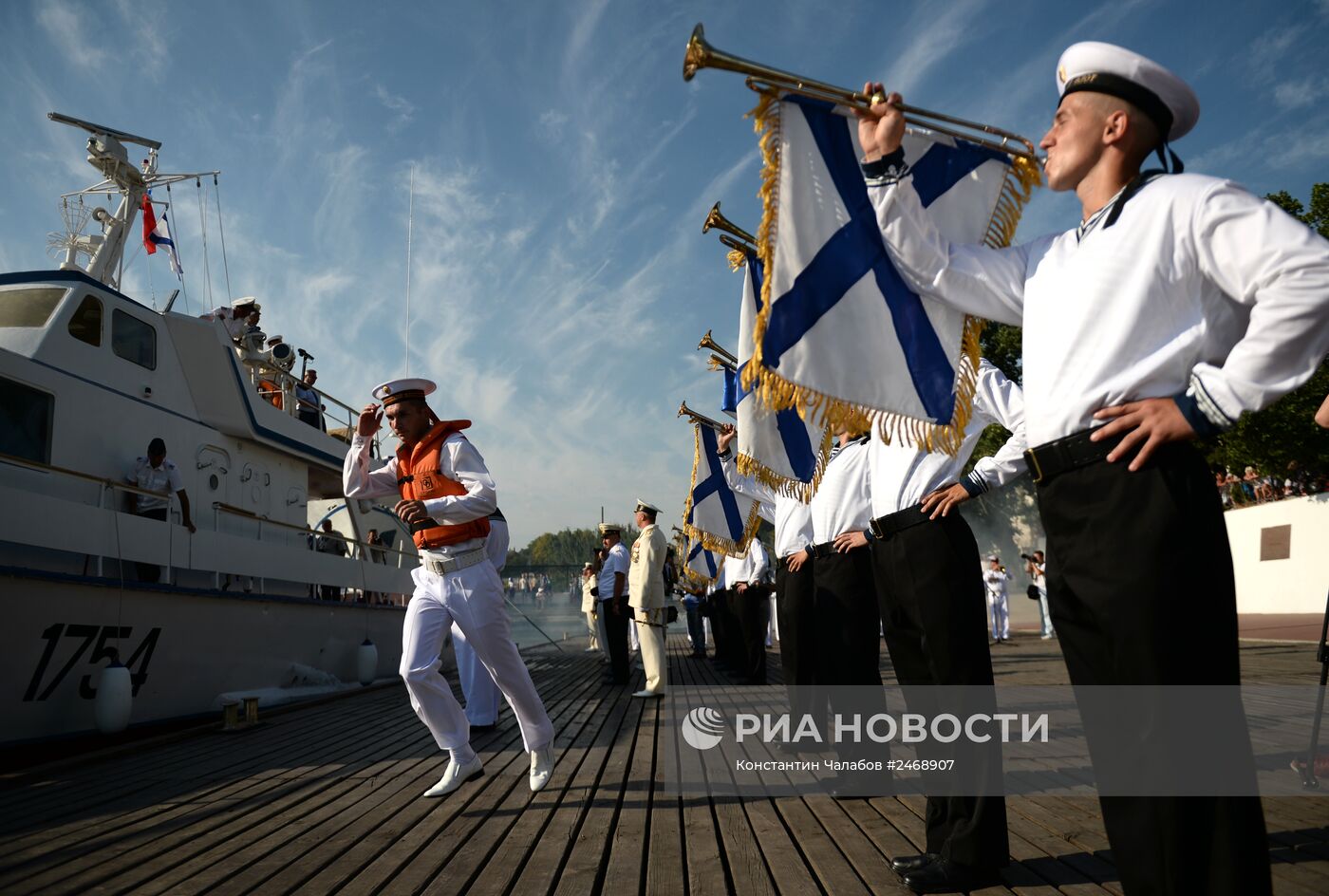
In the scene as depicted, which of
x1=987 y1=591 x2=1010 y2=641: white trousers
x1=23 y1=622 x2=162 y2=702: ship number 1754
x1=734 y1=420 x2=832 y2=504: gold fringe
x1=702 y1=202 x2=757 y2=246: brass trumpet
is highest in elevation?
x1=702 y1=202 x2=757 y2=246: brass trumpet

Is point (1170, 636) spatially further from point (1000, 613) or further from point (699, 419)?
point (1000, 613)

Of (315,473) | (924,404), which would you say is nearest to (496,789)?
(924,404)

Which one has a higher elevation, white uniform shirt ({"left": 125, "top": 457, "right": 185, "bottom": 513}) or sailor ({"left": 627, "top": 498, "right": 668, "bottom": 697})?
white uniform shirt ({"left": 125, "top": 457, "right": 185, "bottom": 513})

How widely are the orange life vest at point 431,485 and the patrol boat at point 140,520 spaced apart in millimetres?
3400

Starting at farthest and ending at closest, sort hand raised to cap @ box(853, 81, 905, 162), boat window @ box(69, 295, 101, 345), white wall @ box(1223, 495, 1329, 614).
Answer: white wall @ box(1223, 495, 1329, 614)
boat window @ box(69, 295, 101, 345)
hand raised to cap @ box(853, 81, 905, 162)

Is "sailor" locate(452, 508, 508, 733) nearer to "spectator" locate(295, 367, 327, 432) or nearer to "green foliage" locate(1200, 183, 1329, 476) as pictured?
"spectator" locate(295, 367, 327, 432)

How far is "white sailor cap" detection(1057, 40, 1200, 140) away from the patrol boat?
7.03 meters

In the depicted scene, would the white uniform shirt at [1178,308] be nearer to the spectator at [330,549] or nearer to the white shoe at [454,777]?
the white shoe at [454,777]

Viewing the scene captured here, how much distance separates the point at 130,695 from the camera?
21.8 ft

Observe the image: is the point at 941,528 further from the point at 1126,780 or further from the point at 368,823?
the point at 368,823

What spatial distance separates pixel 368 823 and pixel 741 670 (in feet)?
29.9

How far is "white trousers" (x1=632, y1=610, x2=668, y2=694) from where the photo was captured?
9102mm

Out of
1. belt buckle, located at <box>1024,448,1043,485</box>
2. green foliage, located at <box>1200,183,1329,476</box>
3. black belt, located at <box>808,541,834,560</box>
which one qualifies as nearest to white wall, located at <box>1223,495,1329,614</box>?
green foliage, located at <box>1200,183,1329,476</box>

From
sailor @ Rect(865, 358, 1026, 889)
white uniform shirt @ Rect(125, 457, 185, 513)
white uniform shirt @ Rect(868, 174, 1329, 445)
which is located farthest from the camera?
white uniform shirt @ Rect(125, 457, 185, 513)
